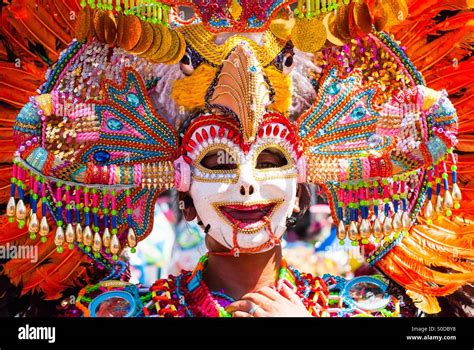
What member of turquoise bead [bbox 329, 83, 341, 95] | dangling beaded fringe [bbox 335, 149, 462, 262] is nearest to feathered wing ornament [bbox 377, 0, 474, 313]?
dangling beaded fringe [bbox 335, 149, 462, 262]

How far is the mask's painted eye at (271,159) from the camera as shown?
5.33 metres

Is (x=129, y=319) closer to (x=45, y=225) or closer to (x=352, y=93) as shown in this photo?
(x=45, y=225)

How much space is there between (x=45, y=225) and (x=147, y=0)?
3.46ft

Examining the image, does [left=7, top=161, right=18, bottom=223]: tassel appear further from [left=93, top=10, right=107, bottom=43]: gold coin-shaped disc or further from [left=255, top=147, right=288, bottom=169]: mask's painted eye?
[left=255, top=147, right=288, bottom=169]: mask's painted eye

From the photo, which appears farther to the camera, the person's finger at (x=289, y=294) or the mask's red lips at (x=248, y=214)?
the person's finger at (x=289, y=294)

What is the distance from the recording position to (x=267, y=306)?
536 cm

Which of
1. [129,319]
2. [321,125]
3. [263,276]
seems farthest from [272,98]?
[129,319]

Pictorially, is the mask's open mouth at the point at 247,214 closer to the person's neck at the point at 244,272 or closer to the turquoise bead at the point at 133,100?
the person's neck at the point at 244,272

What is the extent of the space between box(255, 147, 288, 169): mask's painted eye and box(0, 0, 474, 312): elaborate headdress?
3cm

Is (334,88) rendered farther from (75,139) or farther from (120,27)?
(75,139)

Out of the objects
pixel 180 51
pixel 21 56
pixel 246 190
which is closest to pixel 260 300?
pixel 246 190

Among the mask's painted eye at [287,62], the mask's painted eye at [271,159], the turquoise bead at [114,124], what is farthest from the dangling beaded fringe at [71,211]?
the mask's painted eye at [287,62]

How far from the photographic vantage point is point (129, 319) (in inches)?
214

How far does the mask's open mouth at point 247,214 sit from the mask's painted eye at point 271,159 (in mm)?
164
